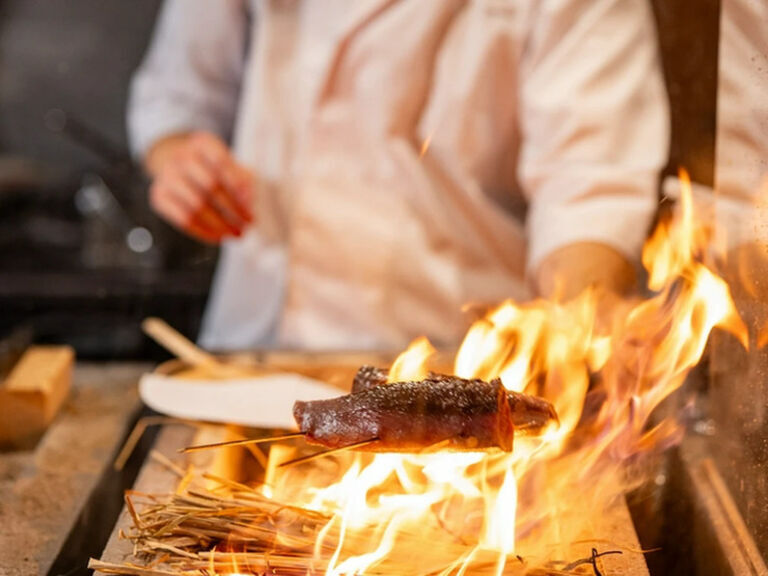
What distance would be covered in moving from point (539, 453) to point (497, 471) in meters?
0.08

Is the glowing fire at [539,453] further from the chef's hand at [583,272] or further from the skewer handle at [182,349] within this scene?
the skewer handle at [182,349]

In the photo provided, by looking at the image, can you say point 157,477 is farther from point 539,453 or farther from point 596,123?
point 596,123

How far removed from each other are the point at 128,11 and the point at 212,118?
4.25 ft

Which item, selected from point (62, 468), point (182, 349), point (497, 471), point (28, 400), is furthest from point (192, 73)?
point (497, 471)

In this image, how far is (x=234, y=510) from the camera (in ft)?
4.24

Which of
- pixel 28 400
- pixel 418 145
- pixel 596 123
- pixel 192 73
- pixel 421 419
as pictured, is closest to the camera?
pixel 421 419

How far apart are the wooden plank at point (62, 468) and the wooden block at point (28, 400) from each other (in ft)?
0.11

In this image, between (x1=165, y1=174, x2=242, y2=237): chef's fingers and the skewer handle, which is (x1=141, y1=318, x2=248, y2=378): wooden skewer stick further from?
(x1=165, y1=174, x2=242, y2=237): chef's fingers

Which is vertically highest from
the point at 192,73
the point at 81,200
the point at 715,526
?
the point at 81,200

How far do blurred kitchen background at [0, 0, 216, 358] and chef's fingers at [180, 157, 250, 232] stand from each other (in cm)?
100

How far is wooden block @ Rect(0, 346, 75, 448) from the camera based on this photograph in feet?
5.76

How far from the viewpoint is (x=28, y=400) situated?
179cm

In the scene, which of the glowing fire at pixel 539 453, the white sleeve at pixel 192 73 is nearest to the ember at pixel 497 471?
the glowing fire at pixel 539 453

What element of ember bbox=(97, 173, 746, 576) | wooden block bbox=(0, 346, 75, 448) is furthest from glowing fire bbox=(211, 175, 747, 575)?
wooden block bbox=(0, 346, 75, 448)
